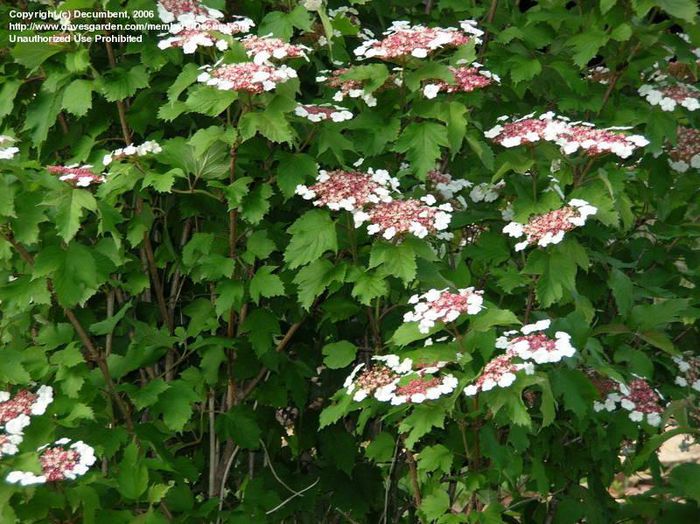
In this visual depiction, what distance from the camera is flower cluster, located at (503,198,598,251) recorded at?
2537mm

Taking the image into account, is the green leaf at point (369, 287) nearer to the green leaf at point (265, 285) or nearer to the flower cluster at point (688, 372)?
the green leaf at point (265, 285)

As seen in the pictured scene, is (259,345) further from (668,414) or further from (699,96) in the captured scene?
(699,96)

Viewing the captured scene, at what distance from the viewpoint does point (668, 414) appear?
8.06ft

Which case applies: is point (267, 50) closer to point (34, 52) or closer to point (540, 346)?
point (34, 52)

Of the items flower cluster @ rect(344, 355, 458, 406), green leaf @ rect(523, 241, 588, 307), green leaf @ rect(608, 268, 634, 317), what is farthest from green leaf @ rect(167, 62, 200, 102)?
green leaf @ rect(608, 268, 634, 317)

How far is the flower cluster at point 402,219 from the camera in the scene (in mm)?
2541

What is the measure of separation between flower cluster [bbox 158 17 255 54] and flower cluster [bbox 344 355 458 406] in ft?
2.86

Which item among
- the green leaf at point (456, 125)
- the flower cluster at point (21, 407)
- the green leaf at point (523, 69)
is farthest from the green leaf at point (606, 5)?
the flower cluster at point (21, 407)

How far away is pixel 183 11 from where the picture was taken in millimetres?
2918

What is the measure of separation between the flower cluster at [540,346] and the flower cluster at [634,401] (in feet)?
1.44

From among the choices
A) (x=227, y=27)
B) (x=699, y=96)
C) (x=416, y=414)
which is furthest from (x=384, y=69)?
(x=699, y=96)

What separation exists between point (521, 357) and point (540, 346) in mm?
49

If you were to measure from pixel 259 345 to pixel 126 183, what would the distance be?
568 mm

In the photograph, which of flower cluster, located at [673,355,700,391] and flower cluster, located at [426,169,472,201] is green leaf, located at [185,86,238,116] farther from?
flower cluster, located at [673,355,700,391]
